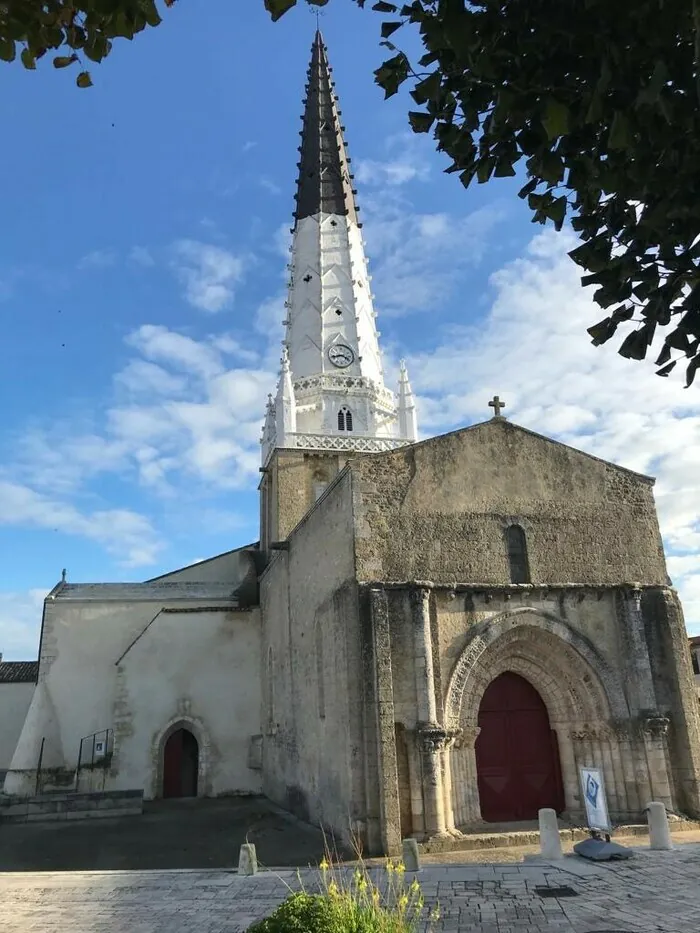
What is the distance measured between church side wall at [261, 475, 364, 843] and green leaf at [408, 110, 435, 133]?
9645mm

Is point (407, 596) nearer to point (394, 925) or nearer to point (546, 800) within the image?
point (546, 800)

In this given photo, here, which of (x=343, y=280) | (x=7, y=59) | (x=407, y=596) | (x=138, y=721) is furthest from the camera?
(x=343, y=280)

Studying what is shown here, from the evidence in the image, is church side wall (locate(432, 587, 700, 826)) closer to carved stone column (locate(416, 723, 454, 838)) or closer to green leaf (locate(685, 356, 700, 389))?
carved stone column (locate(416, 723, 454, 838))

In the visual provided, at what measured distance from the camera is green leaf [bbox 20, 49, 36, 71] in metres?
4.19

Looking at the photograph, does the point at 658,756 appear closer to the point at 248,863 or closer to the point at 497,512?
the point at 497,512

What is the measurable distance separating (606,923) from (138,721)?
17.4 m

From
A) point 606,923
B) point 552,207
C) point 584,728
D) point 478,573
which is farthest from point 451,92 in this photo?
point 584,728

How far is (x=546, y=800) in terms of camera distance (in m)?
14.1

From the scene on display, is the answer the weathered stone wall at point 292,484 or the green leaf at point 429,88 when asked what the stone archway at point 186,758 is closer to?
the weathered stone wall at point 292,484

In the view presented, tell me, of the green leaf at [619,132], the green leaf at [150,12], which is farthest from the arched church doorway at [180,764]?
the green leaf at [619,132]

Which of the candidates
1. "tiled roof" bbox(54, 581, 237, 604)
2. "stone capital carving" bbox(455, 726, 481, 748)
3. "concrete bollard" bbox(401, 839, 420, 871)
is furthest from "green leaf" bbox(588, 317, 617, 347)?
"tiled roof" bbox(54, 581, 237, 604)

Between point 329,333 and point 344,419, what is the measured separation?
388cm

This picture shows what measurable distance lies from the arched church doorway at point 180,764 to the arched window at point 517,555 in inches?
517

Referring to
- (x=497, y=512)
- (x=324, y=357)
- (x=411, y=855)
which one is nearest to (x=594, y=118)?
(x=411, y=855)
